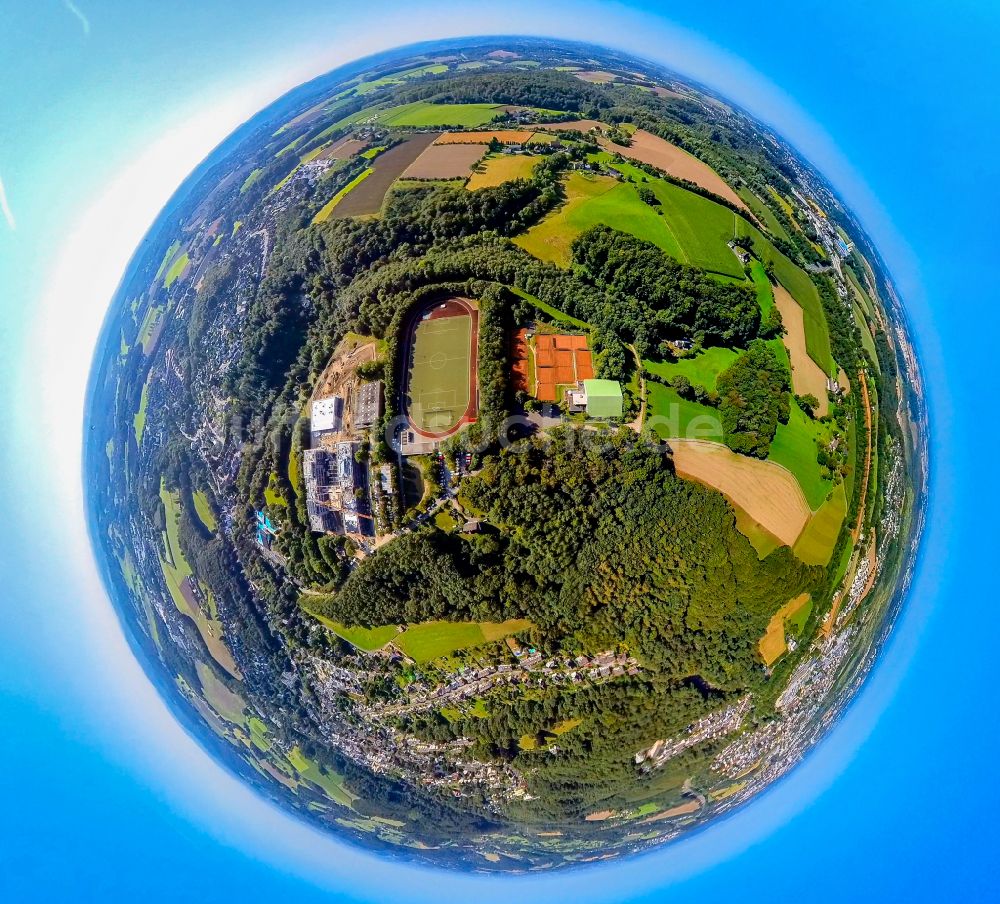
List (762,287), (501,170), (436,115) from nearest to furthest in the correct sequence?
(762,287) < (501,170) < (436,115)

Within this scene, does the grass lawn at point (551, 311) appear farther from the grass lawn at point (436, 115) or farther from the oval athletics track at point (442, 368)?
the grass lawn at point (436, 115)

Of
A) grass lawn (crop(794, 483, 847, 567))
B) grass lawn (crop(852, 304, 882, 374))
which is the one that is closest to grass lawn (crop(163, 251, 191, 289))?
grass lawn (crop(794, 483, 847, 567))

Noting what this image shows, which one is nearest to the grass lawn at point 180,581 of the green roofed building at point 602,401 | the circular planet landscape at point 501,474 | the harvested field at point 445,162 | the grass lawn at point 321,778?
the circular planet landscape at point 501,474

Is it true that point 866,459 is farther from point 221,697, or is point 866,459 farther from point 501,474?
point 221,697

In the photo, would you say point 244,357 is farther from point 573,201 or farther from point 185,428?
point 573,201

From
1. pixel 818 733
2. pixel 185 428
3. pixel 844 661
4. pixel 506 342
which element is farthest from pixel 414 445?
pixel 818 733

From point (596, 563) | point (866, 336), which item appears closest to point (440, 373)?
point (596, 563)

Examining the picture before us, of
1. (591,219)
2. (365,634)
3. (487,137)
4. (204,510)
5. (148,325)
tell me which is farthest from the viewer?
(487,137)
